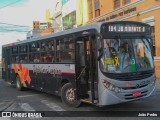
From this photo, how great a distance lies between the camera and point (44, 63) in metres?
13.2

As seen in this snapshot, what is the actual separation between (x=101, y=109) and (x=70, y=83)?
1.46 meters

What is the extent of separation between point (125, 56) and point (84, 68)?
155cm

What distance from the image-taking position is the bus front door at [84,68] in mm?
9954

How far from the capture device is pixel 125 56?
30.6ft

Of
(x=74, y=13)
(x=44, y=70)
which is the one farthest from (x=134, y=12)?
(x=74, y=13)

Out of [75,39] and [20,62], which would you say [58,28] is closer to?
[20,62]

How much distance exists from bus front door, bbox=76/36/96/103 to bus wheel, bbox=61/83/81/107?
0.55m

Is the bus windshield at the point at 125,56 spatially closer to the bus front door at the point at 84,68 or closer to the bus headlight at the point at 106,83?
the bus headlight at the point at 106,83

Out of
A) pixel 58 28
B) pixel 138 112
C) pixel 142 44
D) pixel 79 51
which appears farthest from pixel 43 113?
pixel 58 28

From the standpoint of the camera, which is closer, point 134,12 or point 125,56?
point 125,56

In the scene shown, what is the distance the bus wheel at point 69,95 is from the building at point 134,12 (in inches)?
399

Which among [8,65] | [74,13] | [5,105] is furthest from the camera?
[74,13]

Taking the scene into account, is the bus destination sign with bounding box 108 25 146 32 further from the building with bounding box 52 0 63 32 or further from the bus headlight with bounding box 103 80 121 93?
the building with bounding box 52 0 63 32

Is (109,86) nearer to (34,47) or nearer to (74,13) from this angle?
(34,47)
